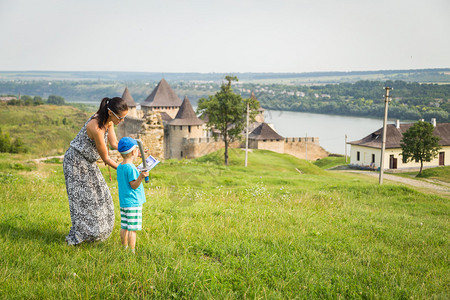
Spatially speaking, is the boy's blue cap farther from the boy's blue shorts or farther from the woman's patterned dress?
the boy's blue shorts

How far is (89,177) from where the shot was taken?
389cm

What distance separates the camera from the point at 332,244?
177 inches

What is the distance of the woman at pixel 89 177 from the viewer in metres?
3.85

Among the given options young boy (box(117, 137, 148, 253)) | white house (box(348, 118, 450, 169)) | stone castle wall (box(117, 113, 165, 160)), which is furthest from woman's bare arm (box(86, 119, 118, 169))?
white house (box(348, 118, 450, 169))

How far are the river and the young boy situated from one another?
57.3 metres

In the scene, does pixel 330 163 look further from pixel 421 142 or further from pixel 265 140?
pixel 421 142

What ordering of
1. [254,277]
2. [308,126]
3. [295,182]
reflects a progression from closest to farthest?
[254,277], [295,182], [308,126]

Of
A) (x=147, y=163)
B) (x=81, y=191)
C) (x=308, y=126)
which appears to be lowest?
(x=308, y=126)

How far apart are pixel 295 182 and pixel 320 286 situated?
9.83 metres

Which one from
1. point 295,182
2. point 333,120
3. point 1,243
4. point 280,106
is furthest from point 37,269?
point 280,106

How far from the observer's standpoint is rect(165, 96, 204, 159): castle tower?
122 ft

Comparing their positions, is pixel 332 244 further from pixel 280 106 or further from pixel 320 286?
pixel 280 106

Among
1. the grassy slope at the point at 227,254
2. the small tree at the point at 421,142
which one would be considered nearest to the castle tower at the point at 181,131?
the small tree at the point at 421,142

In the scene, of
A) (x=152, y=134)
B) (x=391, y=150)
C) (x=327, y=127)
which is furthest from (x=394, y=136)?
(x=327, y=127)
